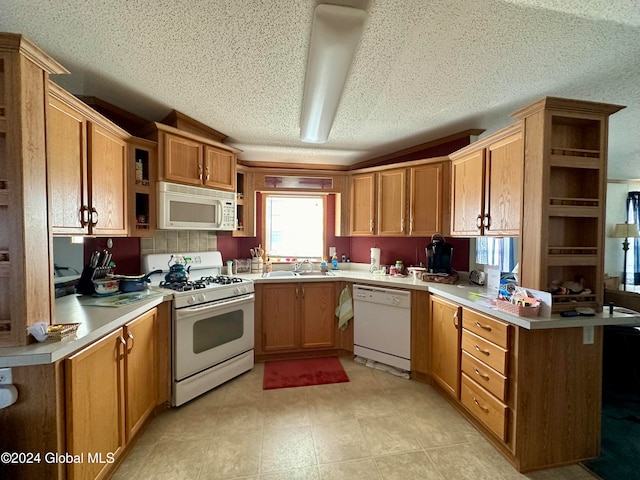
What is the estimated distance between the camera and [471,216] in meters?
2.37

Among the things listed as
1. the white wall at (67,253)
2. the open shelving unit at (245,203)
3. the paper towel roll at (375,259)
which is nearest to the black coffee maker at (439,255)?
the paper towel roll at (375,259)

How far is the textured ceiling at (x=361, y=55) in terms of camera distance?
1.25m

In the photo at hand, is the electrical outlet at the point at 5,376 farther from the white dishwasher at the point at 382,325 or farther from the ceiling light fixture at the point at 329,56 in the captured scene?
the white dishwasher at the point at 382,325

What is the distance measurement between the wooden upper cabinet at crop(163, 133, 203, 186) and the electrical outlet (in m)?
1.63

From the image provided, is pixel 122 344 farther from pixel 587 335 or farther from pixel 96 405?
pixel 587 335

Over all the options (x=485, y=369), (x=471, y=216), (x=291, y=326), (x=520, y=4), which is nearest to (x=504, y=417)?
(x=485, y=369)

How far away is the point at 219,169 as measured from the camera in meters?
2.76

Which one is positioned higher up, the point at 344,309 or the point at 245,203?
the point at 245,203

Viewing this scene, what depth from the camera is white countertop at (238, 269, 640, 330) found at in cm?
153

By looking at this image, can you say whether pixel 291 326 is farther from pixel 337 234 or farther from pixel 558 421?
pixel 558 421

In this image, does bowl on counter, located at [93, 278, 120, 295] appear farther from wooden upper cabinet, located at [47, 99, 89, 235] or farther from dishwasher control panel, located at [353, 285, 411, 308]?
dishwasher control panel, located at [353, 285, 411, 308]

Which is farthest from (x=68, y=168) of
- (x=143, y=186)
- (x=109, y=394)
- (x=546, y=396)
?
(x=546, y=396)

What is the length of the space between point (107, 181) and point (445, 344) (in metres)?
2.92

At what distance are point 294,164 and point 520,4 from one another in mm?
2773
